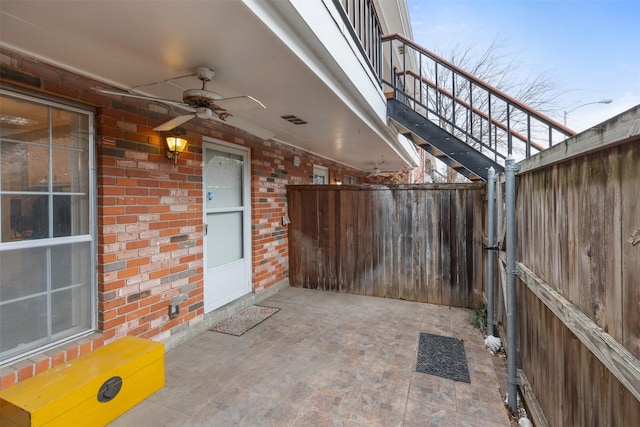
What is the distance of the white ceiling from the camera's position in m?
1.62

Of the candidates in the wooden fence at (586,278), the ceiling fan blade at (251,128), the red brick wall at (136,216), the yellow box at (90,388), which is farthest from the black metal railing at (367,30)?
the yellow box at (90,388)

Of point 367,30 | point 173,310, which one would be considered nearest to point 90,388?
point 173,310

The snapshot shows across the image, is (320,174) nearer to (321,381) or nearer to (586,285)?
(321,381)

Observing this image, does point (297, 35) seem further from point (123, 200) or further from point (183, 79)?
point (123, 200)

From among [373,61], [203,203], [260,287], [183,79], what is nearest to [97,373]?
[203,203]

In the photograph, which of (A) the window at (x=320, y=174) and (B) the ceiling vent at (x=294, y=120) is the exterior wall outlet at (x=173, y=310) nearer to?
(B) the ceiling vent at (x=294, y=120)

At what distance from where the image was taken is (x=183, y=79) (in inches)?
102

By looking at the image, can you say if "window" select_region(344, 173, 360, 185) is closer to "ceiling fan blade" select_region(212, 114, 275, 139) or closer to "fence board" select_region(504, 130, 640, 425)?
"ceiling fan blade" select_region(212, 114, 275, 139)

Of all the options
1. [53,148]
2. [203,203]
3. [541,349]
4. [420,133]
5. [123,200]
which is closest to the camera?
[541,349]

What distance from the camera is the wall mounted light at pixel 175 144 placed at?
3.14 m

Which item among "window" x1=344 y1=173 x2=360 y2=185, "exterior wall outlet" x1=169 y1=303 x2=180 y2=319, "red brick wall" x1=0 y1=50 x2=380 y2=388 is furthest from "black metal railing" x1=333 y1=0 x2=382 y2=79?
"window" x1=344 y1=173 x2=360 y2=185

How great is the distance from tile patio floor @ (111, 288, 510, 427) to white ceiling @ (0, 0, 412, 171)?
2497 mm

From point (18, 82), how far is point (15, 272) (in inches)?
50.9

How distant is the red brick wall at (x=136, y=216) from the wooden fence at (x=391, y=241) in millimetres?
2036
